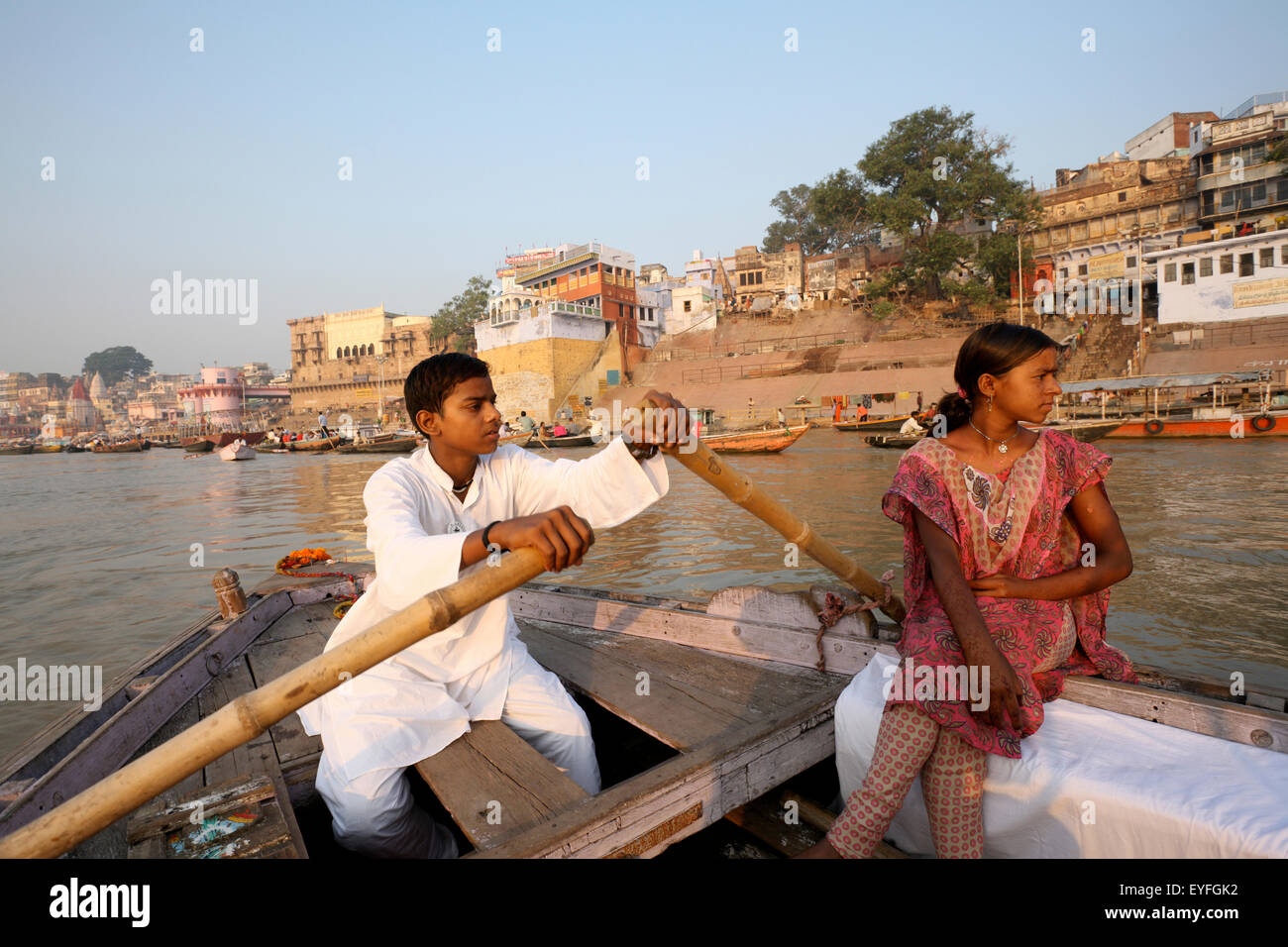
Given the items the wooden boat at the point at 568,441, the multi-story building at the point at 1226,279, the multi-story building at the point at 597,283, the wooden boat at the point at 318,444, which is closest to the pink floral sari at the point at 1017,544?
the wooden boat at the point at 568,441

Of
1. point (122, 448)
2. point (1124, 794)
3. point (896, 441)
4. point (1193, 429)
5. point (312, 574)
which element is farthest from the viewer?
point (122, 448)

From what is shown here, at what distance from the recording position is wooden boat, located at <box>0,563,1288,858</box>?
1708 millimetres

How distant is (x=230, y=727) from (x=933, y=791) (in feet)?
5.60

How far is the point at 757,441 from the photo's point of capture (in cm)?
1994

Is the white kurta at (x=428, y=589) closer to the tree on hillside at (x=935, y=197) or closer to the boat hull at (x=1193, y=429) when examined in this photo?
the boat hull at (x=1193, y=429)

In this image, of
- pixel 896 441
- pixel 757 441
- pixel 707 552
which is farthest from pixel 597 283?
pixel 707 552

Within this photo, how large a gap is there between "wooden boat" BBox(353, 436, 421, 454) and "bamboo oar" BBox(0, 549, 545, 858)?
111 feet

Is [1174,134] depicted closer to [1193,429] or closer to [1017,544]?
[1193,429]

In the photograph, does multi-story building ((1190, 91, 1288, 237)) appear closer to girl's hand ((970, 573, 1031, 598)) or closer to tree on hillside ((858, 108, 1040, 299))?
tree on hillside ((858, 108, 1040, 299))

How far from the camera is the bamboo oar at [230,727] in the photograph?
1.36 metres

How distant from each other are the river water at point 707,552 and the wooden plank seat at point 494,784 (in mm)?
2352

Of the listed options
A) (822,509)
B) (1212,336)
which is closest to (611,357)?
(1212,336)
